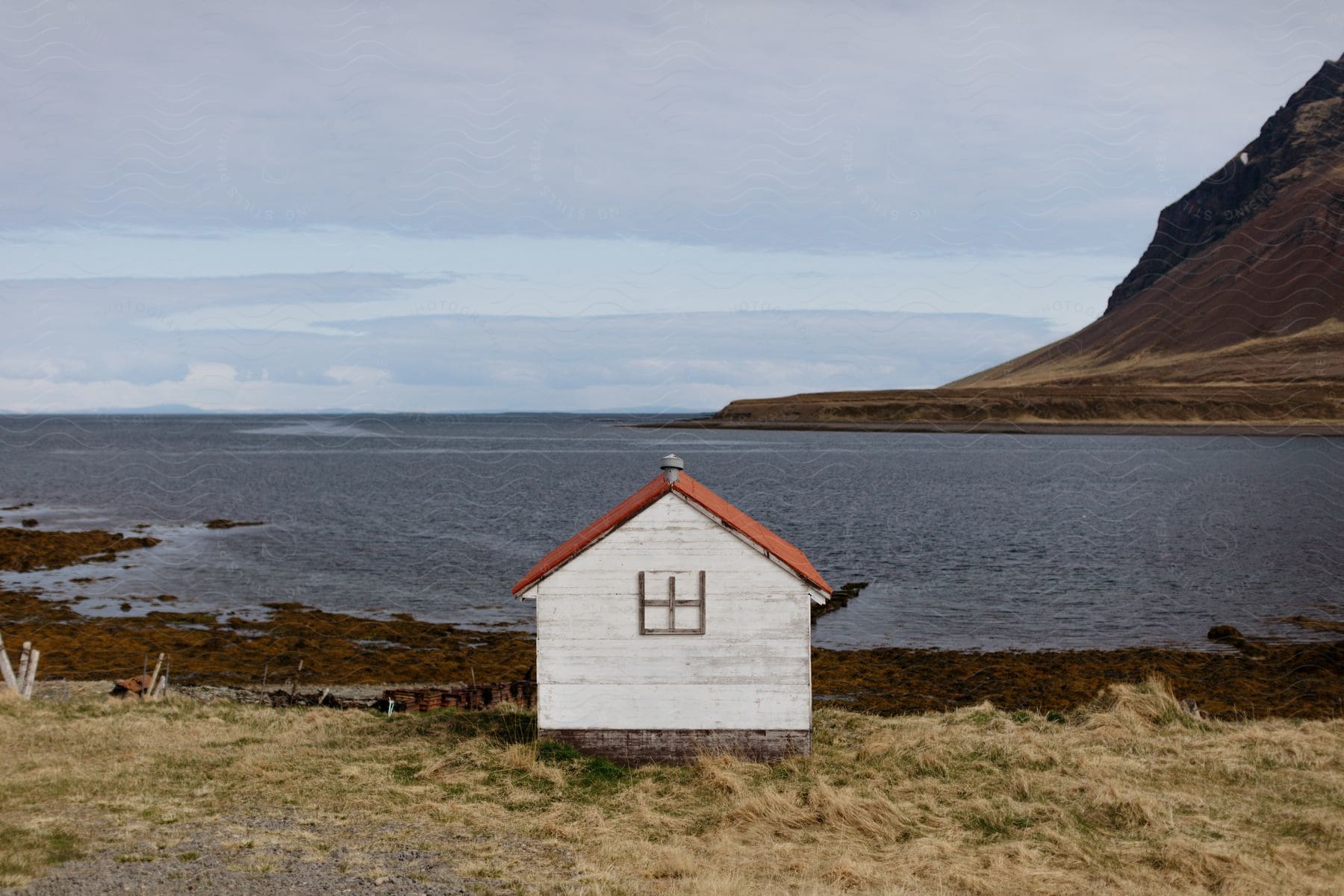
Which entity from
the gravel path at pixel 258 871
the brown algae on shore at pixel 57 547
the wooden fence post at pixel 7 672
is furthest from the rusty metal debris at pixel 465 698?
the brown algae on shore at pixel 57 547

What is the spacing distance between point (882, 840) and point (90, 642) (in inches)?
1213

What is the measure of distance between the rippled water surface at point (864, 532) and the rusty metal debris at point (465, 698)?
541 inches

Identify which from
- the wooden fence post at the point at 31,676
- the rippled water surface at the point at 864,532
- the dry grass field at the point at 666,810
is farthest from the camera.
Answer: the rippled water surface at the point at 864,532

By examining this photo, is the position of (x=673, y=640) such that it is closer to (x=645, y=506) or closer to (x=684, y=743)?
(x=684, y=743)

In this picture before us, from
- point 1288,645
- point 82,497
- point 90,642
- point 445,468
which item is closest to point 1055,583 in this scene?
point 1288,645

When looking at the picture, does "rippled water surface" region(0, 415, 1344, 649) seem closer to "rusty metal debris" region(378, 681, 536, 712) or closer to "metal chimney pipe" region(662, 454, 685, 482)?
"rusty metal debris" region(378, 681, 536, 712)

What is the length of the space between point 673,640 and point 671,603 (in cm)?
67

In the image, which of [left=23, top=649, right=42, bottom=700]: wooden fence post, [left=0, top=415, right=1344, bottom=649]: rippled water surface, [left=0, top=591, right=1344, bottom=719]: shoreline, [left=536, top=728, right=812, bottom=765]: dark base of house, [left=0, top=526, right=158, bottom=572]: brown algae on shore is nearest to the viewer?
[left=536, top=728, right=812, bottom=765]: dark base of house

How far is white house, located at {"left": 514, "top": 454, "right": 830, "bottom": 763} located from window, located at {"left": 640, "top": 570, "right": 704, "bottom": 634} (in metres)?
0.02

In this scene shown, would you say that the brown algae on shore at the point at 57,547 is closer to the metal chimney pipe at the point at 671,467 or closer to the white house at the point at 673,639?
the white house at the point at 673,639

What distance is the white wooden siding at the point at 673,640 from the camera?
62.8ft

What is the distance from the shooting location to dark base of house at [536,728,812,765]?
19.2 metres

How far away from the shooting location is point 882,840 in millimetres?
15555

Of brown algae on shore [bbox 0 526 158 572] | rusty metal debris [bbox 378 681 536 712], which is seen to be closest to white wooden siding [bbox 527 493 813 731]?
rusty metal debris [bbox 378 681 536 712]
